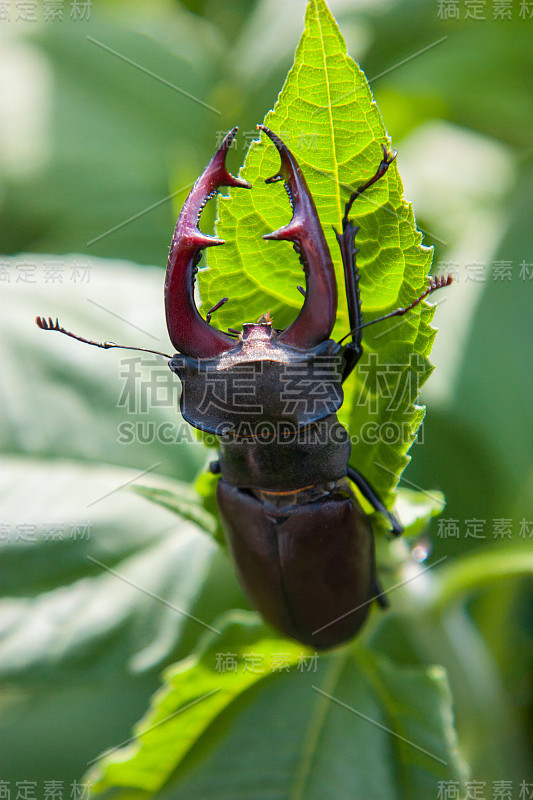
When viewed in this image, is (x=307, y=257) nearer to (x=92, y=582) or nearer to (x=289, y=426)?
(x=289, y=426)

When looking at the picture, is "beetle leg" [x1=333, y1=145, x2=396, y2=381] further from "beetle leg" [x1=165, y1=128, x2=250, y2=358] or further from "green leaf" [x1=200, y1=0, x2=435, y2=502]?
"beetle leg" [x1=165, y1=128, x2=250, y2=358]

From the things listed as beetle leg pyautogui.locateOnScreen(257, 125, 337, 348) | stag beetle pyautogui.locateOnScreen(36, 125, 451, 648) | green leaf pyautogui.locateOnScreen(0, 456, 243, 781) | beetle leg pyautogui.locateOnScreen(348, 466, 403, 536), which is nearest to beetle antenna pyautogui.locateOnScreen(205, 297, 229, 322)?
stag beetle pyautogui.locateOnScreen(36, 125, 451, 648)

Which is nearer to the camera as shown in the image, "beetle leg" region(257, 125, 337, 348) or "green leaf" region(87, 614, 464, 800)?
"beetle leg" region(257, 125, 337, 348)

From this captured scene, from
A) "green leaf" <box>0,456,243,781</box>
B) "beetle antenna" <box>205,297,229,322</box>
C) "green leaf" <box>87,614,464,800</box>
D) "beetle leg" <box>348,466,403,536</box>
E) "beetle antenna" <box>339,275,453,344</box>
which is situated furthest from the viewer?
"green leaf" <box>0,456,243,781</box>

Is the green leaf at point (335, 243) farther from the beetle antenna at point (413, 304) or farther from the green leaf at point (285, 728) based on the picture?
the green leaf at point (285, 728)

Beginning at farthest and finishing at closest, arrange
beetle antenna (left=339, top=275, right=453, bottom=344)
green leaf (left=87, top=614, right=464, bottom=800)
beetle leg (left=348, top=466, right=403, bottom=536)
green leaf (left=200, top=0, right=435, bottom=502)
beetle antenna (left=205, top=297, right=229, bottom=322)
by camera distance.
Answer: green leaf (left=87, top=614, right=464, bottom=800)
beetle leg (left=348, top=466, right=403, bottom=536)
beetle antenna (left=205, top=297, right=229, bottom=322)
beetle antenna (left=339, top=275, right=453, bottom=344)
green leaf (left=200, top=0, right=435, bottom=502)

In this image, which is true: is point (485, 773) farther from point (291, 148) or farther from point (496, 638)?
point (291, 148)
